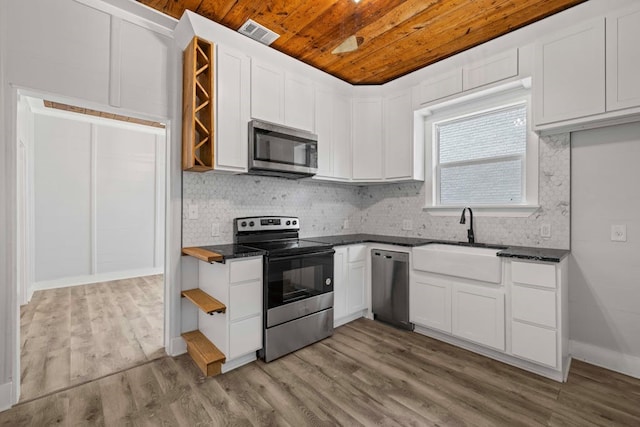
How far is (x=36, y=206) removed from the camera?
14.7ft

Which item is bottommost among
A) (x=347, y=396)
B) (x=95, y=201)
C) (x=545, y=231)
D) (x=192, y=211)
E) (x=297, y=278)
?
(x=347, y=396)

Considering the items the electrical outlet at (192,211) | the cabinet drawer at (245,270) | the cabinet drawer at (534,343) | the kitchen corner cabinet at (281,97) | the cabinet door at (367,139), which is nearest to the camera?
the cabinet drawer at (534,343)

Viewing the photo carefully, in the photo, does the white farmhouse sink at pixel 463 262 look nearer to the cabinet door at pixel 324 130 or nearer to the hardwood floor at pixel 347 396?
the hardwood floor at pixel 347 396

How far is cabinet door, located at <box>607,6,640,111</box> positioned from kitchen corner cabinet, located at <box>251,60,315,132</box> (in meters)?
2.47

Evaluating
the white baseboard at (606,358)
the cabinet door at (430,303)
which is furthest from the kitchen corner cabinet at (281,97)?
the white baseboard at (606,358)

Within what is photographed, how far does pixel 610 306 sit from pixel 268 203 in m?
3.15

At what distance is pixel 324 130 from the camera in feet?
11.2

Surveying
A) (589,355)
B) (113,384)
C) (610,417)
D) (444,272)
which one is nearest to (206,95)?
(113,384)

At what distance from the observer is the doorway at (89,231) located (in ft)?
10.2

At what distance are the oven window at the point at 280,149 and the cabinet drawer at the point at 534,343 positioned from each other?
237 cm

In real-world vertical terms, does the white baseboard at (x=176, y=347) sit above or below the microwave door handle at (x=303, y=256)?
below

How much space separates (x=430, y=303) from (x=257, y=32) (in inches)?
118

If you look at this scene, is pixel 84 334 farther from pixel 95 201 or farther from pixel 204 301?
pixel 95 201

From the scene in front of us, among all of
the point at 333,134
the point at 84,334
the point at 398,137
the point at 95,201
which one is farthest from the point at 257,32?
the point at 95,201
